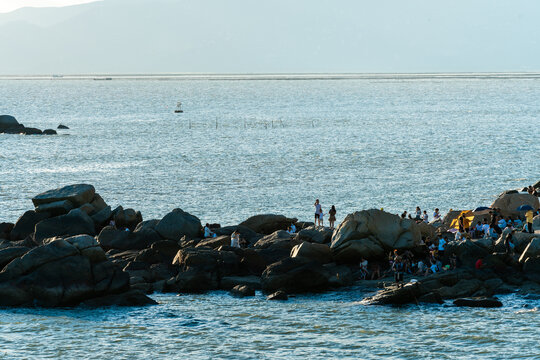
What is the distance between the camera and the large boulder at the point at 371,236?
46344mm

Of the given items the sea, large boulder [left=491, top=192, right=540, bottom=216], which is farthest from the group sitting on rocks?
large boulder [left=491, top=192, right=540, bottom=216]

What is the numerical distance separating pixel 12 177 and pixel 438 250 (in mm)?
60429

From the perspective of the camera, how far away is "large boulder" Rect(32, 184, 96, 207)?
186 feet

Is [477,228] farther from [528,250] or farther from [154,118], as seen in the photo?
[154,118]

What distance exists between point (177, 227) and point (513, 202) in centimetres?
2266

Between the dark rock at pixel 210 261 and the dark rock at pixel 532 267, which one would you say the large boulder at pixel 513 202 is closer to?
the dark rock at pixel 532 267

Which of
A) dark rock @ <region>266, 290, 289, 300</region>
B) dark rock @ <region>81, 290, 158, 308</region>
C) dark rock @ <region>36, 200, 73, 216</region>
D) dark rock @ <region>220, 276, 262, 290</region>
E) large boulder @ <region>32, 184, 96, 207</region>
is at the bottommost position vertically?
dark rock @ <region>81, 290, 158, 308</region>

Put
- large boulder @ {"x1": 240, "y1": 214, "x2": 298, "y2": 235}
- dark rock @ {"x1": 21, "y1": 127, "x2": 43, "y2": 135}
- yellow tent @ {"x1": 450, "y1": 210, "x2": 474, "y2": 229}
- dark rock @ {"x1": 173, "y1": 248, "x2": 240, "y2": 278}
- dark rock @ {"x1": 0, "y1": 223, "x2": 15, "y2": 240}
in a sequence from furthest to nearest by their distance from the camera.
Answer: dark rock @ {"x1": 21, "y1": 127, "x2": 43, "y2": 135}
dark rock @ {"x1": 0, "y1": 223, "x2": 15, "y2": 240}
large boulder @ {"x1": 240, "y1": 214, "x2": 298, "y2": 235}
yellow tent @ {"x1": 450, "y1": 210, "x2": 474, "y2": 229}
dark rock @ {"x1": 173, "y1": 248, "x2": 240, "y2": 278}

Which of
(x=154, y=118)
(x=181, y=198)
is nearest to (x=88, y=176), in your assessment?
A: (x=181, y=198)

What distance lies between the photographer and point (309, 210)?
69312mm

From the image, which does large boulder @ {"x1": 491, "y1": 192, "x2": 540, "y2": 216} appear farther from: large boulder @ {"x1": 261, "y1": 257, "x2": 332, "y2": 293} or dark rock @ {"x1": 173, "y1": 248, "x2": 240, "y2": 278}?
dark rock @ {"x1": 173, "y1": 248, "x2": 240, "y2": 278}

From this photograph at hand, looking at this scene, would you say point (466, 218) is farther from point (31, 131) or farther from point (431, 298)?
point (31, 131)

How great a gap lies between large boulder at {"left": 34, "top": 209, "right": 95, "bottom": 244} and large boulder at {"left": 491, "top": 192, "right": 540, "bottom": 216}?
27635mm

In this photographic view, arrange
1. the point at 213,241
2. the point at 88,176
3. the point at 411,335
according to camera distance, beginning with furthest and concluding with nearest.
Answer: the point at 88,176, the point at 213,241, the point at 411,335
